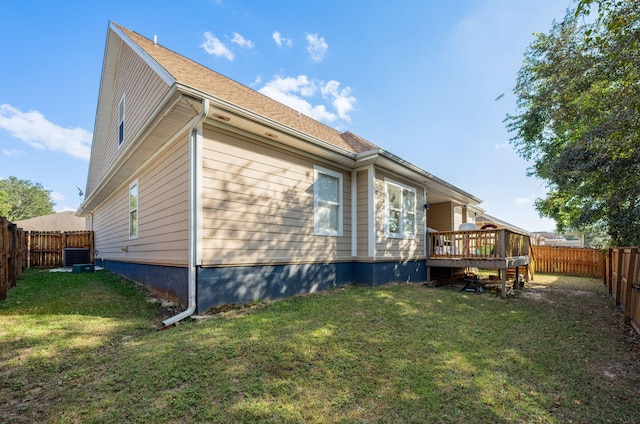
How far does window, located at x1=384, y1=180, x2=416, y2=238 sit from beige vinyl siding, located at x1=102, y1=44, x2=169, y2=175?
6.10 m

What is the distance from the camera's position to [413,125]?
14414mm

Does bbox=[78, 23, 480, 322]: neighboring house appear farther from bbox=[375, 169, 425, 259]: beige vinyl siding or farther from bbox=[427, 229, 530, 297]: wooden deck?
bbox=[427, 229, 530, 297]: wooden deck

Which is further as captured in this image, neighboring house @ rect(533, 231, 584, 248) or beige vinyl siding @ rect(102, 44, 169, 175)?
neighboring house @ rect(533, 231, 584, 248)

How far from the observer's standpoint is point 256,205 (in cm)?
590

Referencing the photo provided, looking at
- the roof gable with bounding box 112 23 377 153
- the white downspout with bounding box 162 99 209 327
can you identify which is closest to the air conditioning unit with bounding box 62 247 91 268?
the roof gable with bounding box 112 23 377 153

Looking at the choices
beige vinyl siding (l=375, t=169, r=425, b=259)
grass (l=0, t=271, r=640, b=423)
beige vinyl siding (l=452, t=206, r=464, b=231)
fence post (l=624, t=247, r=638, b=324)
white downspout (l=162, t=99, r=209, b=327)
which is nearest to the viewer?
grass (l=0, t=271, r=640, b=423)

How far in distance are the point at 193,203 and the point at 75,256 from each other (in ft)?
38.0

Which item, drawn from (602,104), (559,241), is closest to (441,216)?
(602,104)

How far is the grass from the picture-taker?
2504 mm

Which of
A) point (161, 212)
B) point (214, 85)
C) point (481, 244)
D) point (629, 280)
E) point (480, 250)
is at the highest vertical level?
point (214, 85)

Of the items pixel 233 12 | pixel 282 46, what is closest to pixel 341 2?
pixel 282 46

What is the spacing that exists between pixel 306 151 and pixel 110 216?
9092 millimetres

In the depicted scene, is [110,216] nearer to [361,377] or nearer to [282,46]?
[282,46]

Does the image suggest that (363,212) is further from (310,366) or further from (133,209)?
(133,209)
